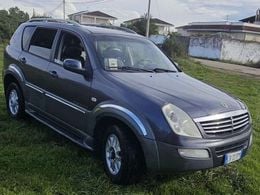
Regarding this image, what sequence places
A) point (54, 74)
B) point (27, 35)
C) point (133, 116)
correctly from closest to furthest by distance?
point (133, 116) < point (54, 74) < point (27, 35)

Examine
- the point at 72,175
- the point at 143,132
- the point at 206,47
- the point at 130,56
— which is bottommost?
the point at 206,47

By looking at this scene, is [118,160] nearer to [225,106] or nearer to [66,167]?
[66,167]

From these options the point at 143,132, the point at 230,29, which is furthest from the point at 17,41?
the point at 230,29

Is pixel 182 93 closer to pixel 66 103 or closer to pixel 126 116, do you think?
pixel 126 116

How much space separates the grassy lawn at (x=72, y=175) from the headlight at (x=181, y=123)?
2.70ft

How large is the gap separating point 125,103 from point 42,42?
2.43 m

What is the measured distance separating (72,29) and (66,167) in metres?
1.91

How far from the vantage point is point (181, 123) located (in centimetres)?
409

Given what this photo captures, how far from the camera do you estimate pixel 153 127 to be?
13.4ft

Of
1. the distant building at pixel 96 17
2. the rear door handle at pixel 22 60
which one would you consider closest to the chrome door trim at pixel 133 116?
the rear door handle at pixel 22 60

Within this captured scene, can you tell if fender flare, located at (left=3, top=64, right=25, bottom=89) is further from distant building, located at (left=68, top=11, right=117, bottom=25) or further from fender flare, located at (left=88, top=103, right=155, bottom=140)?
distant building, located at (left=68, top=11, right=117, bottom=25)

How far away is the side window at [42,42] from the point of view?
5.99 m

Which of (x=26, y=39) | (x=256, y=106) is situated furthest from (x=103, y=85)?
(x=256, y=106)

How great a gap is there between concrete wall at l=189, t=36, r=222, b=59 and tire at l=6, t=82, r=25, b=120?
32788 millimetres
